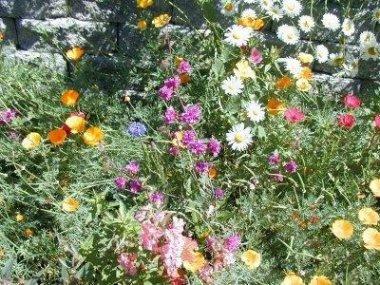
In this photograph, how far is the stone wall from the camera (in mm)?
2893

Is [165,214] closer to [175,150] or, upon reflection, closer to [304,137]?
[175,150]

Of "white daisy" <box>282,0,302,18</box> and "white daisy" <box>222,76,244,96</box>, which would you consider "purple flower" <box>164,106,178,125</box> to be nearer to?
"white daisy" <box>222,76,244,96</box>

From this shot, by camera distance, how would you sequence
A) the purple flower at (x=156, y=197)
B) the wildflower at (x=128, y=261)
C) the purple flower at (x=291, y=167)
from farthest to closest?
the purple flower at (x=291, y=167) < the purple flower at (x=156, y=197) < the wildflower at (x=128, y=261)

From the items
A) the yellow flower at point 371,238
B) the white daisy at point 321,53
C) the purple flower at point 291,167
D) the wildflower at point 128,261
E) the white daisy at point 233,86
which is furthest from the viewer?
the white daisy at point 321,53

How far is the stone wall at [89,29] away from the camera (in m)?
2.89

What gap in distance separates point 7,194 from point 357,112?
68.5 inches

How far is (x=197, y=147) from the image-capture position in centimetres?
232

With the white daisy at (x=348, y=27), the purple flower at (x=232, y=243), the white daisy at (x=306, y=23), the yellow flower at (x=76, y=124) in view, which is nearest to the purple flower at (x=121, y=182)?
the yellow flower at (x=76, y=124)

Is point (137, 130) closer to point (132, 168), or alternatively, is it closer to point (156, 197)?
point (132, 168)

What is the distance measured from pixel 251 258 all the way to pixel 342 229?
0.36m

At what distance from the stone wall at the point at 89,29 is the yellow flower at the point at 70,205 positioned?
931mm

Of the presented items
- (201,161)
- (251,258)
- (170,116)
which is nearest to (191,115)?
(170,116)

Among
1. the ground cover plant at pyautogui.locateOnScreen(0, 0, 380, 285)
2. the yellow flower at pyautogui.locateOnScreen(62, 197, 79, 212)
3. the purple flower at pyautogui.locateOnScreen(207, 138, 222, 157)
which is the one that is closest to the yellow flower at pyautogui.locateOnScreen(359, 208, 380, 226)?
the ground cover plant at pyautogui.locateOnScreen(0, 0, 380, 285)

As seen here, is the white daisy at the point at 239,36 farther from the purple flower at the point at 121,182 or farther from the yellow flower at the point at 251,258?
the yellow flower at the point at 251,258
